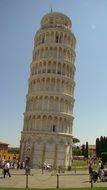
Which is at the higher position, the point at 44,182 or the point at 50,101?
the point at 50,101

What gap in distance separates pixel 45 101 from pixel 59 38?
13632 millimetres

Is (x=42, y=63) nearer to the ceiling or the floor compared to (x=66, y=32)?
nearer to the floor

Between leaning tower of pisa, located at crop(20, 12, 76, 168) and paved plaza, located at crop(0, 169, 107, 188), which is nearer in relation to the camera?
paved plaza, located at crop(0, 169, 107, 188)

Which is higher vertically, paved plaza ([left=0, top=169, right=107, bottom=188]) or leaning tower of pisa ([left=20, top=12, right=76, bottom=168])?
leaning tower of pisa ([left=20, top=12, right=76, bottom=168])

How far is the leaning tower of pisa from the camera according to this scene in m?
54.8

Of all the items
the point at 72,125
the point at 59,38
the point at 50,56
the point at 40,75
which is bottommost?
the point at 72,125

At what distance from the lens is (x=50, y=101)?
56594mm

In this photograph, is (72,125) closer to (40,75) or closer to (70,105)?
(70,105)

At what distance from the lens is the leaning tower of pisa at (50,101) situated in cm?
5481

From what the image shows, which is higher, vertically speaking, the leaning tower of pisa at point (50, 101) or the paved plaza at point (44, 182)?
the leaning tower of pisa at point (50, 101)

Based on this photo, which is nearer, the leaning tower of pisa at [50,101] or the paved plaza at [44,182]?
the paved plaza at [44,182]

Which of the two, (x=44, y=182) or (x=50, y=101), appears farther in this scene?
(x=50, y=101)

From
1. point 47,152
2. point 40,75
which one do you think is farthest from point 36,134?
point 40,75

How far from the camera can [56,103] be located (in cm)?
5653
